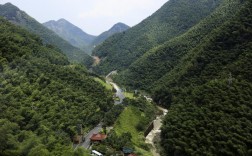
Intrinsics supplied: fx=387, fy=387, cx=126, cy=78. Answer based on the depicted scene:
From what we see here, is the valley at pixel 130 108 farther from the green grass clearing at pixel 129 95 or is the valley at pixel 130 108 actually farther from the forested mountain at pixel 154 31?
the forested mountain at pixel 154 31

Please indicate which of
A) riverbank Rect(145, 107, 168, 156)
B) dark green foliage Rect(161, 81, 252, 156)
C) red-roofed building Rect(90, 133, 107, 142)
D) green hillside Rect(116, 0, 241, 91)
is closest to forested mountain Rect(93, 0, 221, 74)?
green hillside Rect(116, 0, 241, 91)

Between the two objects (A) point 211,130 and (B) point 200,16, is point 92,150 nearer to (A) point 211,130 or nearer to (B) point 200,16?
(A) point 211,130

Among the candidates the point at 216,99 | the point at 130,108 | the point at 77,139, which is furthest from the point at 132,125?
the point at 77,139

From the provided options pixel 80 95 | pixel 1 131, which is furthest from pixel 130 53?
pixel 1 131

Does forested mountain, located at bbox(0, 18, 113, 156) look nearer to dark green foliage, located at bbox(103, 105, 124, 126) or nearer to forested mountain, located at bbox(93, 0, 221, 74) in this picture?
dark green foliage, located at bbox(103, 105, 124, 126)

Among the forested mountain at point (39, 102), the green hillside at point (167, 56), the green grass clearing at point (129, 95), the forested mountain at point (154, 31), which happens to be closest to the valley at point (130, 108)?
the forested mountain at point (39, 102)

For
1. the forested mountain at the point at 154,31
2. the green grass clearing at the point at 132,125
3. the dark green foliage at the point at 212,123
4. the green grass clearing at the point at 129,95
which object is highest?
the forested mountain at the point at 154,31
